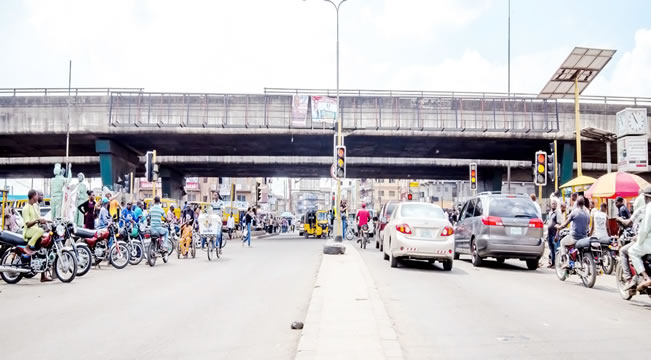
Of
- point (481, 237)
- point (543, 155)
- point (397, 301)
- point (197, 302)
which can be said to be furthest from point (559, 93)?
point (197, 302)

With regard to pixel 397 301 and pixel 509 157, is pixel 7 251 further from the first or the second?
pixel 509 157

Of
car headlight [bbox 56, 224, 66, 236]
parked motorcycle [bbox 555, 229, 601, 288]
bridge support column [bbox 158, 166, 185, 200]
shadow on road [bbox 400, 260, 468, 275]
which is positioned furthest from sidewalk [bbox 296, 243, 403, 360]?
bridge support column [bbox 158, 166, 185, 200]

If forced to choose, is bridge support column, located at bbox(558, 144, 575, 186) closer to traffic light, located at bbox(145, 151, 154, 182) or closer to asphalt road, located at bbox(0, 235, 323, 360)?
traffic light, located at bbox(145, 151, 154, 182)

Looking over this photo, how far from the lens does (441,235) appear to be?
1351 centimetres

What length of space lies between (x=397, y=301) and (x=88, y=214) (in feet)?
35.2

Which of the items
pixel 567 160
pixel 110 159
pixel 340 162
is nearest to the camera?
pixel 340 162

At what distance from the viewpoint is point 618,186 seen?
53.4 ft

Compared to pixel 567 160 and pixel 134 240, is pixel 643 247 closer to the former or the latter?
pixel 134 240

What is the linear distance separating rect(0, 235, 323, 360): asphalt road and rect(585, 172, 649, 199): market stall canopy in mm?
9238

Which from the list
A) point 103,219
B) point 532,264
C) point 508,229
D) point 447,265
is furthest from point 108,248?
point 532,264

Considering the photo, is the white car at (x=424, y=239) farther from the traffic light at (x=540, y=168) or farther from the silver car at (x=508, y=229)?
the traffic light at (x=540, y=168)

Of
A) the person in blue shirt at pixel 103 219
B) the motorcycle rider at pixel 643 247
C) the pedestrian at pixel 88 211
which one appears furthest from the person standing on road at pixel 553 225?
the pedestrian at pixel 88 211

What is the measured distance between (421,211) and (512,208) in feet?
8.14

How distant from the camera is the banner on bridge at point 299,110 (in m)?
32.5
